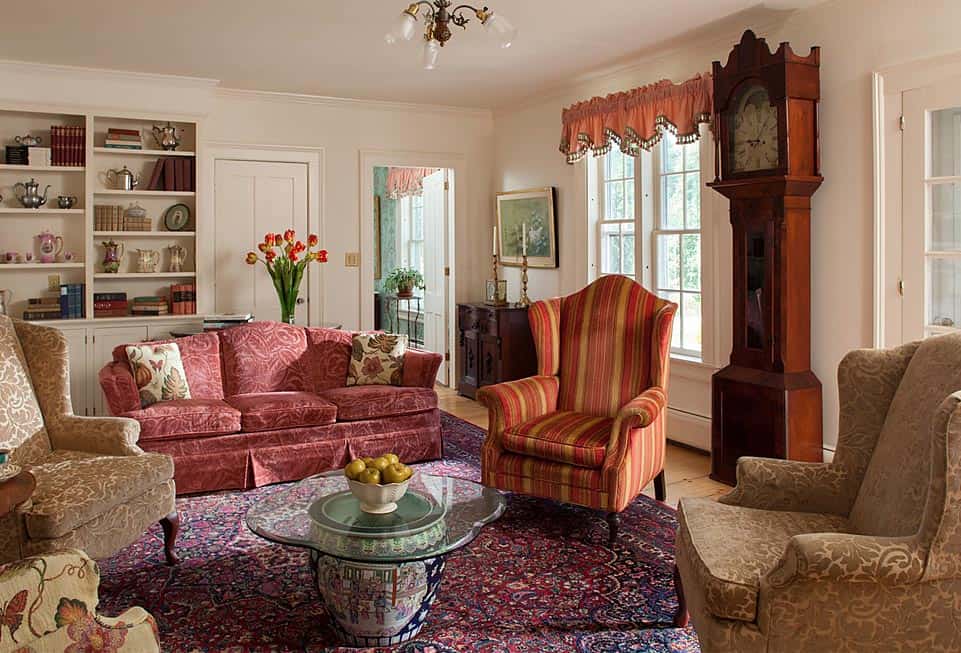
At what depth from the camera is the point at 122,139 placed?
5855 mm

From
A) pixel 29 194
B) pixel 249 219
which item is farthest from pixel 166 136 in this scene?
pixel 29 194

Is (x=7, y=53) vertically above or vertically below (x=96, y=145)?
above

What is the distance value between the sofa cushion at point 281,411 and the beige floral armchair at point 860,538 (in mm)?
2584

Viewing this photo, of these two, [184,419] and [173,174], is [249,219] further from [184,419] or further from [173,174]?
[184,419]

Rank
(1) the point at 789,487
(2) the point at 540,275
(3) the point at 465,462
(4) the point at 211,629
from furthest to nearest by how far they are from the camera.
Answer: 1. (2) the point at 540,275
2. (3) the point at 465,462
3. (4) the point at 211,629
4. (1) the point at 789,487

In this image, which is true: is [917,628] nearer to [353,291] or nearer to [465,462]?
[465,462]

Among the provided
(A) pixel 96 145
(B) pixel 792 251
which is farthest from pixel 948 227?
(A) pixel 96 145

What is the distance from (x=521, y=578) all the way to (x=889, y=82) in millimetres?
2963

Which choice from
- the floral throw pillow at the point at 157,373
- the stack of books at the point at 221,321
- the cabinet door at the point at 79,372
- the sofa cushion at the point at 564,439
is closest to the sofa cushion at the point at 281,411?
the floral throw pillow at the point at 157,373

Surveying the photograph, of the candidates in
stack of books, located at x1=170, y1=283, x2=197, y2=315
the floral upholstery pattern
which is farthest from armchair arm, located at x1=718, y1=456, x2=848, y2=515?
stack of books, located at x1=170, y1=283, x2=197, y2=315

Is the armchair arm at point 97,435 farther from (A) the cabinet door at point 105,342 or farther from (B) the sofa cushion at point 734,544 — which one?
(A) the cabinet door at point 105,342

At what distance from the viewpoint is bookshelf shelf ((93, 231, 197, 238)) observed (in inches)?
230

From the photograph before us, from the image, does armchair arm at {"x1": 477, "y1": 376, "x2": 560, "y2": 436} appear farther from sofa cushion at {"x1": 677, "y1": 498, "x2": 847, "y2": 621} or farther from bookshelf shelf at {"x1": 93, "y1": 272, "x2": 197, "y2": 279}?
bookshelf shelf at {"x1": 93, "y1": 272, "x2": 197, "y2": 279}

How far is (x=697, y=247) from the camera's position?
A: 5090 mm
